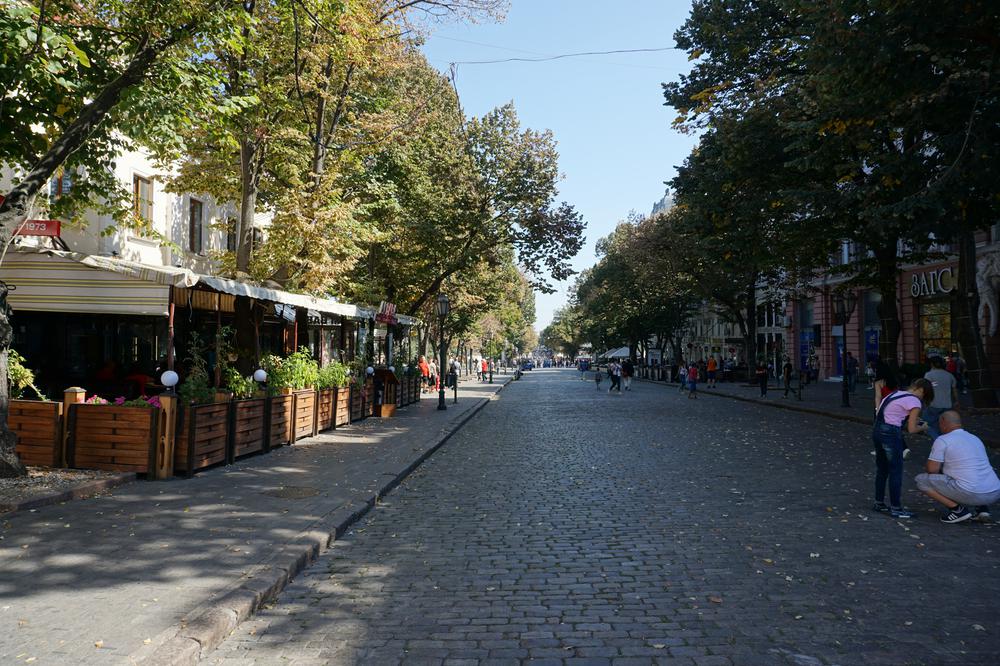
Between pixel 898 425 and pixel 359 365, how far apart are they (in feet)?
46.0

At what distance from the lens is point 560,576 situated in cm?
580

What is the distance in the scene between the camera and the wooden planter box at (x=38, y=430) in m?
9.45

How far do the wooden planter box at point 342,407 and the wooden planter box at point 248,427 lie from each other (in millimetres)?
4734

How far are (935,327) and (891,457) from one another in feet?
96.2

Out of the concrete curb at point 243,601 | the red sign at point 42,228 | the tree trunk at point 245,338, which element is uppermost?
the red sign at point 42,228

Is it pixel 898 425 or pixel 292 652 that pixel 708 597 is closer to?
pixel 292 652

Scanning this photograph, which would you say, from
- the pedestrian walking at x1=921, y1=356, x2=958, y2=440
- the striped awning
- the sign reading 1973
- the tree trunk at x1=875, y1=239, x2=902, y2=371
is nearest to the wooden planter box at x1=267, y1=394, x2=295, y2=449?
the striped awning

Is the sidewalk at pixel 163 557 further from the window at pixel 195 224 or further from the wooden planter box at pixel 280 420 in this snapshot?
the window at pixel 195 224

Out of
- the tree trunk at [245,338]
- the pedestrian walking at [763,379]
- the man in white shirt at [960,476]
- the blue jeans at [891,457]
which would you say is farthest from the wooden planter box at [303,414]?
the pedestrian walking at [763,379]

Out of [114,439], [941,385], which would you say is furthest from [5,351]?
[941,385]

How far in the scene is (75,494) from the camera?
8070 mm

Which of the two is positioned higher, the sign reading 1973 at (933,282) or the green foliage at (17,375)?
the sign reading 1973 at (933,282)

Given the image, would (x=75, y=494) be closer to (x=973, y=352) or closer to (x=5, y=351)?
(x=5, y=351)

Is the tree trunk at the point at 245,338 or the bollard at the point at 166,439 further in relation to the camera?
the tree trunk at the point at 245,338
